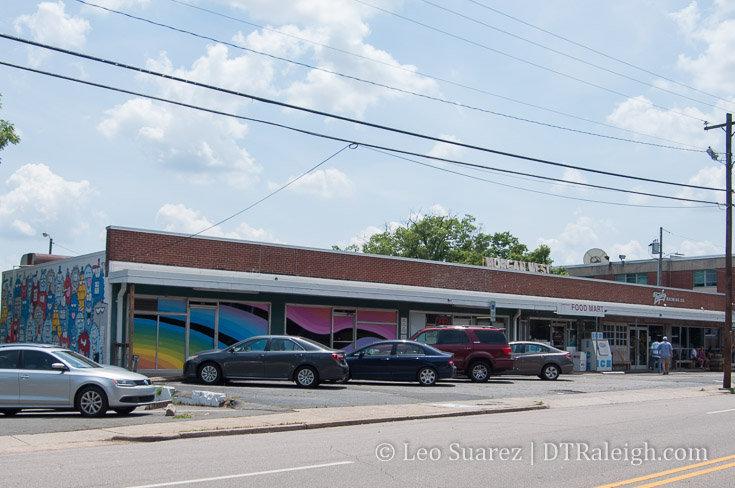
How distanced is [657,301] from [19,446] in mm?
39792

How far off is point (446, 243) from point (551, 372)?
4593cm

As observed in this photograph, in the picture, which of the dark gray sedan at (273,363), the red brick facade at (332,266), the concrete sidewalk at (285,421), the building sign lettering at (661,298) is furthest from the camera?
the building sign lettering at (661,298)

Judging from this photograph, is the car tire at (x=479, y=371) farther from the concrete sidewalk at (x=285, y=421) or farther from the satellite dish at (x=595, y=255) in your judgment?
the satellite dish at (x=595, y=255)

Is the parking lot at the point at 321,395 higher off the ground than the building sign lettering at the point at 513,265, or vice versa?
the building sign lettering at the point at 513,265

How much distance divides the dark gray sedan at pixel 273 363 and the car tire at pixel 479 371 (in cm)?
549

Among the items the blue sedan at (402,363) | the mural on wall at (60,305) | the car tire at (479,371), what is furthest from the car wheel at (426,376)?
the mural on wall at (60,305)

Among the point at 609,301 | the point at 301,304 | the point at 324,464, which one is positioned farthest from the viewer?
the point at 609,301

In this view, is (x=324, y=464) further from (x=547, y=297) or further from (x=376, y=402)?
(x=547, y=297)

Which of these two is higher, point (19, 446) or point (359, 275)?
point (359, 275)

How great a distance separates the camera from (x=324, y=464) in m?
9.35

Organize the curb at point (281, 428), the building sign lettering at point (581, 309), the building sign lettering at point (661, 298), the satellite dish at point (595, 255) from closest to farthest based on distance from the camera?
the curb at point (281, 428)
the building sign lettering at point (581, 309)
the building sign lettering at point (661, 298)
the satellite dish at point (595, 255)

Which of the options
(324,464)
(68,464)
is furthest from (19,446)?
(324,464)

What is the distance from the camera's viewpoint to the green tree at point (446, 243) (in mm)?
71625

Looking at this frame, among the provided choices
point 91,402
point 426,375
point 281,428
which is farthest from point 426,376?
point 91,402
